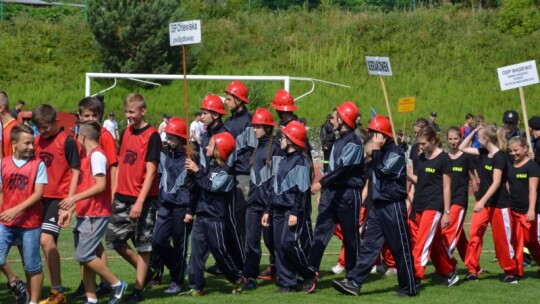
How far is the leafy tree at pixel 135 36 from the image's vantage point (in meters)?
36.9

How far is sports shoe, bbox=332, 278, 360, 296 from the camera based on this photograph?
11039 millimetres

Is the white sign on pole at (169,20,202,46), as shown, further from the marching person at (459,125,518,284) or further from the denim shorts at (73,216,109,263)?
the marching person at (459,125,518,284)

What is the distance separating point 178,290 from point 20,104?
16409 millimetres

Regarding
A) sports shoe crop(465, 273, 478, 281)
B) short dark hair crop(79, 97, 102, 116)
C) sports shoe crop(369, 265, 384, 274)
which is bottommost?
sports shoe crop(465, 273, 478, 281)

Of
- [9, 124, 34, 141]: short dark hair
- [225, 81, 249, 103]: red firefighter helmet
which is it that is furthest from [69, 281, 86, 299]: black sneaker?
[225, 81, 249, 103]: red firefighter helmet

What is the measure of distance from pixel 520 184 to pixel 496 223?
564mm

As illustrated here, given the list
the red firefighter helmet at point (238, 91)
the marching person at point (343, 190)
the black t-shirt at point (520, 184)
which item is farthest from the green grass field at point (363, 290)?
the red firefighter helmet at point (238, 91)

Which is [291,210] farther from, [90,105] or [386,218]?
[90,105]

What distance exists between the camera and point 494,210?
12562mm

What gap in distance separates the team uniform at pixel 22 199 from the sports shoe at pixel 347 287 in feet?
11.0

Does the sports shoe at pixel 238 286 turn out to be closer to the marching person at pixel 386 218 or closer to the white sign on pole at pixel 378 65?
the marching person at pixel 386 218

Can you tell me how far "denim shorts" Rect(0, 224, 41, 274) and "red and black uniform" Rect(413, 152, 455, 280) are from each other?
14.8ft

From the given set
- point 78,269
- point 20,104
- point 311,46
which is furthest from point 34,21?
point 78,269

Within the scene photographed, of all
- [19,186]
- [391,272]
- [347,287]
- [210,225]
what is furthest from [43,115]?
[391,272]
